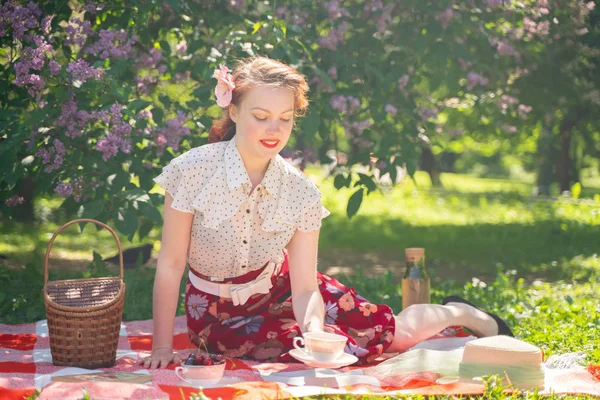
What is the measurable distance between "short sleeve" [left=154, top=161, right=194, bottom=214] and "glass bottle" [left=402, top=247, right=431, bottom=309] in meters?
1.51

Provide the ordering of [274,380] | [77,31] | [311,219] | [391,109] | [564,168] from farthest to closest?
1. [564,168]
2. [391,109]
3. [77,31]
4. [311,219]
5. [274,380]

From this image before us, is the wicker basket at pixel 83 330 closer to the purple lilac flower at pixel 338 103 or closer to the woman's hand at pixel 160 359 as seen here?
the woman's hand at pixel 160 359

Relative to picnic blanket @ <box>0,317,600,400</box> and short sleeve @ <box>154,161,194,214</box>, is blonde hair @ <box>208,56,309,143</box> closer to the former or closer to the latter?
short sleeve @ <box>154,161,194,214</box>

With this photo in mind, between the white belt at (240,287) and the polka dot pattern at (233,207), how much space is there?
0.04 metres

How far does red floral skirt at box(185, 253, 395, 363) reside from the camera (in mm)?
3645

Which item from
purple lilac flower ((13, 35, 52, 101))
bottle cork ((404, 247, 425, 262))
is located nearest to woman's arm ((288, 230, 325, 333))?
bottle cork ((404, 247, 425, 262))

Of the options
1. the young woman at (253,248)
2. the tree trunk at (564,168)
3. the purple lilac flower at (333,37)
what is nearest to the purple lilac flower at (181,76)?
the purple lilac flower at (333,37)

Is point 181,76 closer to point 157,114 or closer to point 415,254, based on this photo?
point 157,114

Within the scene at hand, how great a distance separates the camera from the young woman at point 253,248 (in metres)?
3.41

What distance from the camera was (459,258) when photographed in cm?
804

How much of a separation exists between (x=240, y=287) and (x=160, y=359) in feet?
1.64

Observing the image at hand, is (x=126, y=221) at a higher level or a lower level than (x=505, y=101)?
lower

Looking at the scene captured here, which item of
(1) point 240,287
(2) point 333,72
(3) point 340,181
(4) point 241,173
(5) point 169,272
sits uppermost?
(2) point 333,72

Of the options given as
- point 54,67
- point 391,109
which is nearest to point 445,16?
point 391,109
